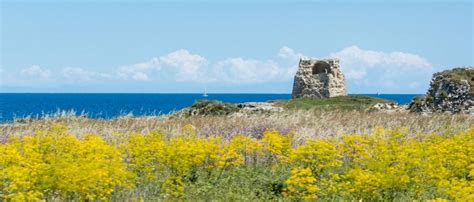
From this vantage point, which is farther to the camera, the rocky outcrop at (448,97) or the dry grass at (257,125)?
the rocky outcrop at (448,97)

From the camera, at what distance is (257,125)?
21000 mm

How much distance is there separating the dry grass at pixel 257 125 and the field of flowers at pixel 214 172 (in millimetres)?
5182

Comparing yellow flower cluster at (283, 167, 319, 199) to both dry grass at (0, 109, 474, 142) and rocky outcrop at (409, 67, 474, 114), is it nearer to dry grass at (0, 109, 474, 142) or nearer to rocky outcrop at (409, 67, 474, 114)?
dry grass at (0, 109, 474, 142)

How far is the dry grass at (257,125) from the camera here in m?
19.2

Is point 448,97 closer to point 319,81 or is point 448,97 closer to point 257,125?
point 257,125

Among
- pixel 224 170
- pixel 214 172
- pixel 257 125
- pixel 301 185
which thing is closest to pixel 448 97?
pixel 257 125

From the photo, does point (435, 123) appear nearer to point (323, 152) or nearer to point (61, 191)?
point (323, 152)

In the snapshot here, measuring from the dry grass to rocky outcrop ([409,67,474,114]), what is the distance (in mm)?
9054

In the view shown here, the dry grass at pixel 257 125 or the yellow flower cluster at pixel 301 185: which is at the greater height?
the dry grass at pixel 257 125

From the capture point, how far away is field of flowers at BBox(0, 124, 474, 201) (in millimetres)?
9516

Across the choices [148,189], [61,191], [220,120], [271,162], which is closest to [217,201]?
[148,189]

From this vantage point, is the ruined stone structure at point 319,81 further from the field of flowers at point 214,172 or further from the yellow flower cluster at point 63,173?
the yellow flower cluster at point 63,173

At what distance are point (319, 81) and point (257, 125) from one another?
3883 cm

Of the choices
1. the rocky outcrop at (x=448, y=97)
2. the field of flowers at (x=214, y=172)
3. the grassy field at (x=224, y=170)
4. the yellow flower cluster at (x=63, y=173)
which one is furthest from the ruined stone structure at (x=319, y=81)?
the yellow flower cluster at (x=63, y=173)
